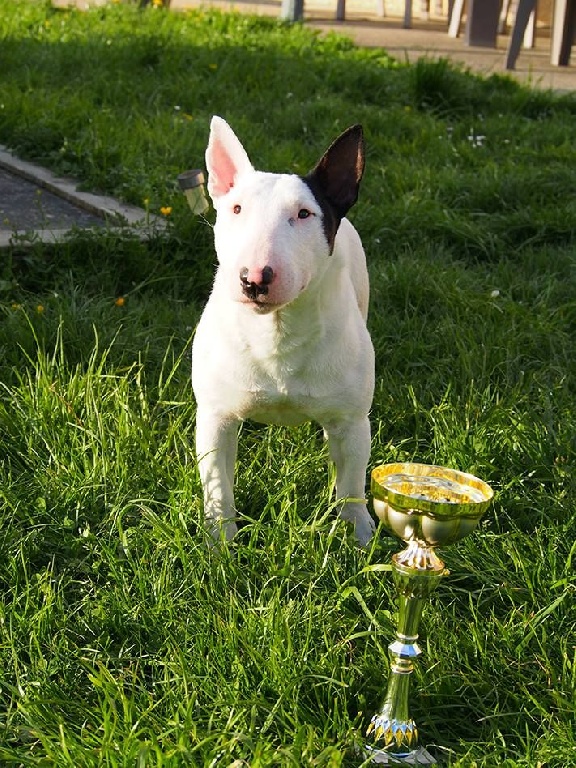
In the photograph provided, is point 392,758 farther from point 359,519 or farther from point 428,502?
point 359,519

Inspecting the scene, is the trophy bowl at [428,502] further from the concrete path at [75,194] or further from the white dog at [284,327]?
the concrete path at [75,194]

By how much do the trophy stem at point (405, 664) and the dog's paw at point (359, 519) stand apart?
719 millimetres

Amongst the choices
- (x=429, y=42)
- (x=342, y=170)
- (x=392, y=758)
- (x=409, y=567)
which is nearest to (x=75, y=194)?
(x=342, y=170)

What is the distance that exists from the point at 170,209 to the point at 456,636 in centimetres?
262

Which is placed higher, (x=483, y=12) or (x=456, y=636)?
(x=483, y=12)

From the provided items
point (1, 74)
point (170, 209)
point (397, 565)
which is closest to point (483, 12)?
point (1, 74)

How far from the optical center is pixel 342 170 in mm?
2451

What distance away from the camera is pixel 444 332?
386 cm

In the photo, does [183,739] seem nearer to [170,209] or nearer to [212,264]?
[212,264]

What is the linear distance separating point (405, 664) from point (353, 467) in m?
0.75

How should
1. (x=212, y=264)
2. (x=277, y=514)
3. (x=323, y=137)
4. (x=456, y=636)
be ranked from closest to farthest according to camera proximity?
(x=456, y=636)
(x=277, y=514)
(x=212, y=264)
(x=323, y=137)

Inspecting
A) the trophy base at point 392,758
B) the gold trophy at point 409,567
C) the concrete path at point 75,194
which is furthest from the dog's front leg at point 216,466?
the concrete path at point 75,194

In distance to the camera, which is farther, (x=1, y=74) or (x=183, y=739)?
(x=1, y=74)

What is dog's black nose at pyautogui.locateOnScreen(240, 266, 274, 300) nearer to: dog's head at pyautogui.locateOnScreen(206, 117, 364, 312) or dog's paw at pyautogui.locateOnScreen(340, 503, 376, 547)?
dog's head at pyautogui.locateOnScreen(206, 117, 364, 312)
